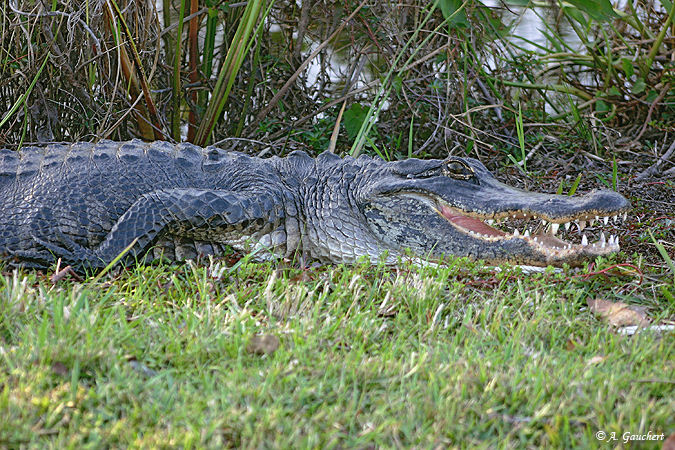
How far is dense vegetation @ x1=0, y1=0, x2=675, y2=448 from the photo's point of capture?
6.18ft

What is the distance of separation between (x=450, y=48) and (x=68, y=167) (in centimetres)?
315

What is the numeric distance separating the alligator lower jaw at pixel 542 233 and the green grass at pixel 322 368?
14.7 inches

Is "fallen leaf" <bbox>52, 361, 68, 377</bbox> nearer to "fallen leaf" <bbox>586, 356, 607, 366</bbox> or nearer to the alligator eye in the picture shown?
"fallen leaf" <bbox>586, 356, 607, 366</bbox>

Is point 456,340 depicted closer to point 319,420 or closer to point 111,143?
point 319,420

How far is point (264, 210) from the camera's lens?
3.61 m

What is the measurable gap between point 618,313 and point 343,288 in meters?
1.15

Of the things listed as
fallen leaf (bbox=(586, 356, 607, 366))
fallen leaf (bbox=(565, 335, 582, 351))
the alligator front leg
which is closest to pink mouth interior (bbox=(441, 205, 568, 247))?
the alligator front leg

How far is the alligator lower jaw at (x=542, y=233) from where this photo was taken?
3.23m

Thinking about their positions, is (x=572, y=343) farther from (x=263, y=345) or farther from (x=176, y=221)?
(x=176, y=221)

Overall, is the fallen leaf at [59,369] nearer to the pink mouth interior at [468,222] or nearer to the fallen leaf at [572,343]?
the fallen leaf at [572,343]

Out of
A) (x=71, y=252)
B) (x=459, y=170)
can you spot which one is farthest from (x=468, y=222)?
(x=71, y=252)

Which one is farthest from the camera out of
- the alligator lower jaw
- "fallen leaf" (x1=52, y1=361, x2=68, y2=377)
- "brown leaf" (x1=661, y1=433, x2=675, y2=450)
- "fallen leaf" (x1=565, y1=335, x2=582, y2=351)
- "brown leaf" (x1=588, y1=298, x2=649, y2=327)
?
the alligator lower jaw

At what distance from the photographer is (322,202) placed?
3.81 metres

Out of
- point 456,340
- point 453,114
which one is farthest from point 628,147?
point 456,340
